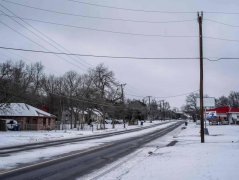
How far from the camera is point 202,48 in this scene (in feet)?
98.4

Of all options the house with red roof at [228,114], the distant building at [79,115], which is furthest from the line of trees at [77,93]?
the house with red roof at [228,114]

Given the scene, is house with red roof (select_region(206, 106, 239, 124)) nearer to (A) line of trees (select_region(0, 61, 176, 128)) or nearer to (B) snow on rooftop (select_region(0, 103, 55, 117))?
(A) line of trees (select_region(0, 61, 176, 128))

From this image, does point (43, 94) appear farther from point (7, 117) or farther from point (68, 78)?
point (7, 117)

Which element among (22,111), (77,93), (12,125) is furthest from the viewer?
(77,93)

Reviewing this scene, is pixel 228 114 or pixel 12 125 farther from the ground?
pixel 228 114

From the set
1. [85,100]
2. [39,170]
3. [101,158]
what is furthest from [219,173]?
[85,100]

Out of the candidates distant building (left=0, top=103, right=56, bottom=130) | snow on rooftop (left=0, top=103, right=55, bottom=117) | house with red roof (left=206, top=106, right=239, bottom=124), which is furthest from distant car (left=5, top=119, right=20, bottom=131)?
house with red roof (left=206, top=106, right=239, bottom=124)

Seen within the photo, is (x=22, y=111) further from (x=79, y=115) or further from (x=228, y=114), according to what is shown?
(x=228, y=114)

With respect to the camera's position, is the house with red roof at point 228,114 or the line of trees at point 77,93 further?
the house with red roof at point 228,114

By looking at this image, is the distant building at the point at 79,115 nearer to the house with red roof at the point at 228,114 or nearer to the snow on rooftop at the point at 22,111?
the snow on rooftop at the point at 22,111

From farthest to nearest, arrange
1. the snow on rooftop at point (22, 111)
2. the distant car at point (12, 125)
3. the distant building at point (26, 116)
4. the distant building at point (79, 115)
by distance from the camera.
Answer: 1. the distant building at point (79, 115)
2. the snow on rooftop at point (22, 111)
3. the distant building at point (26, 116)
4. the distant car at point (12, 125)

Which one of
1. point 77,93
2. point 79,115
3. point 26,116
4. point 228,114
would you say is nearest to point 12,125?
point 26,116

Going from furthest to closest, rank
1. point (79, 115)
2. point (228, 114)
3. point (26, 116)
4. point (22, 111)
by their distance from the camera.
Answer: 1. point (228, 114)
2. point (79, 115)
3. point (22, 111)
4. point (26, 116)

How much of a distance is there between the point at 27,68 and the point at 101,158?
89959 millimetres
